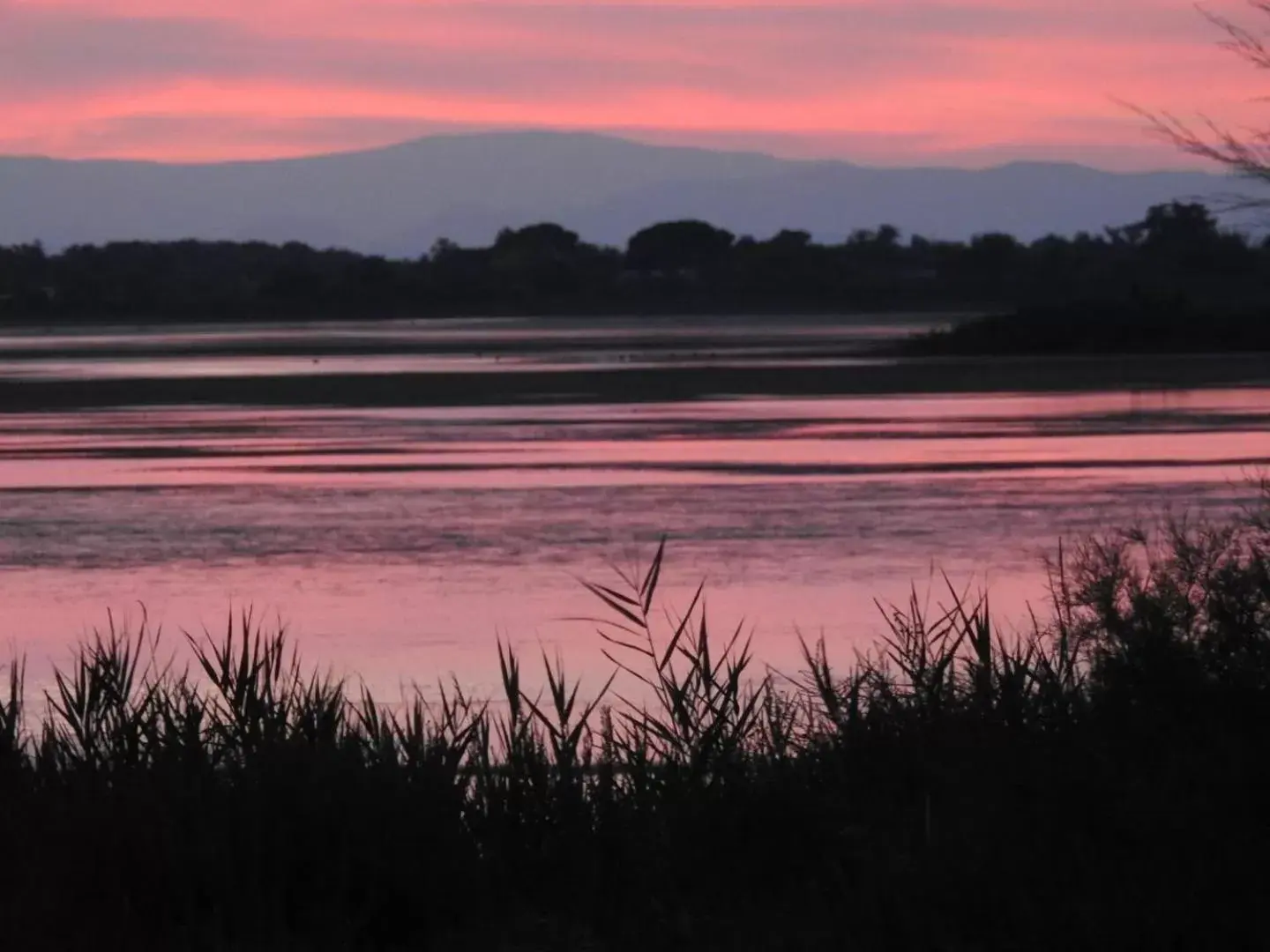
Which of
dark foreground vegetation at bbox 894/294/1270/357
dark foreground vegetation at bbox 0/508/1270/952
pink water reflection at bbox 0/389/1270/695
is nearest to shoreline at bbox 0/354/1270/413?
pink water reflection at bbox 0/389/1270/695

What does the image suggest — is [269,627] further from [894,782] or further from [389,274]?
[389,274]

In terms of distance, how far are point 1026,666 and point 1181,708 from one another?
1.23 metres

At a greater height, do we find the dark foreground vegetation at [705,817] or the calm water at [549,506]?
the dark foreground vegetation at [705,817]

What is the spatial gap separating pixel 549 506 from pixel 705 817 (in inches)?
479

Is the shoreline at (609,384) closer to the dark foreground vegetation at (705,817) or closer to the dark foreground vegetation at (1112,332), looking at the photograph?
the dark foreground vegetation at (1112,332)

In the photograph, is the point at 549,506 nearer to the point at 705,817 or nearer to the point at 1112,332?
the point at 705,817

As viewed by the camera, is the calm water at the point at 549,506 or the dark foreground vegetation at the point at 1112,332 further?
the dark foreground vegetation at the point at 1112,332

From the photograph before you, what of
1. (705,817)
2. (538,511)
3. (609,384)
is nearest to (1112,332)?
(609,384)

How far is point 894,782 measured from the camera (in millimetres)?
8867

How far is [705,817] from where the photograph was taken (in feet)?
27.2

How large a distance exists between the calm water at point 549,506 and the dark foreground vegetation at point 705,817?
314 centimetres

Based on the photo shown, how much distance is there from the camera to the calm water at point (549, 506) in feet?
48.0

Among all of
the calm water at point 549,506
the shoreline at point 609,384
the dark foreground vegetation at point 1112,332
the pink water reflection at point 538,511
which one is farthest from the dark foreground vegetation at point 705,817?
the dark foreground vegetation at point 1112,332

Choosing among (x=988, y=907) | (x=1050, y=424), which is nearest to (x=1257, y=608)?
(x=988, y=907)
